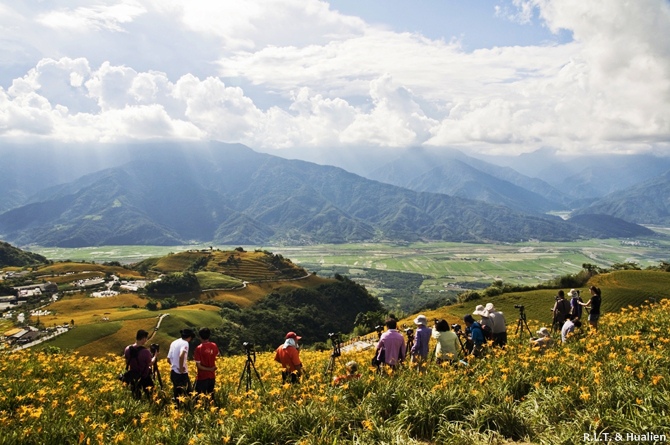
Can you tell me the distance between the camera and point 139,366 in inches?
438

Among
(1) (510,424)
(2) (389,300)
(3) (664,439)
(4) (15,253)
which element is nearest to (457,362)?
(1) (510,424)

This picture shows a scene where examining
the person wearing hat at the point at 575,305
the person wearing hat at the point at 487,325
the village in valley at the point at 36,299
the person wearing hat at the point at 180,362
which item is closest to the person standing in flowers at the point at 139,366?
→ the person wearing hat at the point at 180,362

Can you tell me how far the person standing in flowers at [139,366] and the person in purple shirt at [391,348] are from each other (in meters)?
6.31

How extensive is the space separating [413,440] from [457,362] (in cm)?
432

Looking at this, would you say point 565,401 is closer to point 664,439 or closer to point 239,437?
point 664,439

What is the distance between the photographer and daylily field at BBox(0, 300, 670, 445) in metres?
7.17

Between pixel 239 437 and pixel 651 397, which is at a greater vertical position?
pixel 651 397

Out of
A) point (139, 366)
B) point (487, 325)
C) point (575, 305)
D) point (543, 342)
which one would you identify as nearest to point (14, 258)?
point (139, 366)

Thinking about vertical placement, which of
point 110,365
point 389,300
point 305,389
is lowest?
point 389,300

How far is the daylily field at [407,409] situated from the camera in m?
7.17

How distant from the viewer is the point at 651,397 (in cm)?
720

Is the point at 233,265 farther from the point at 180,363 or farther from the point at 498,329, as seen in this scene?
the point at 180,363

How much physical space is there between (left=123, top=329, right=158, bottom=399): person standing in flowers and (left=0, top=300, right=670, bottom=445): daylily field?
382 mm

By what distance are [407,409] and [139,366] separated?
24.3 feet
